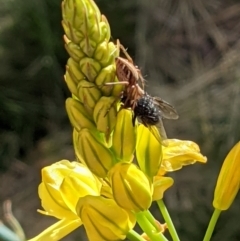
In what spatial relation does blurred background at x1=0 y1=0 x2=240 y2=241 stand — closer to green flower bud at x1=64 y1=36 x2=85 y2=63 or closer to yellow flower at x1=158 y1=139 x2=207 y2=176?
yellow flower at x1=158 y1=139 x2=207 y2=176

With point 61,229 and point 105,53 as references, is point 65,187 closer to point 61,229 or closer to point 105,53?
point 61,229

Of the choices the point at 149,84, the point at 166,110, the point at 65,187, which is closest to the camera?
the point at 65,187

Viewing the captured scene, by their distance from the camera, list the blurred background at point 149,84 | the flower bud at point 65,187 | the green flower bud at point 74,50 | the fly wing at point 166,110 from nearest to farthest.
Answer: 1. the green flower bud at point 74,50
2. the flower bud at point 65,187
3. the fly wing at point 166,110
4. the blurred background at point 149,84

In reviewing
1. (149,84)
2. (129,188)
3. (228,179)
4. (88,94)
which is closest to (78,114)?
(88,94)

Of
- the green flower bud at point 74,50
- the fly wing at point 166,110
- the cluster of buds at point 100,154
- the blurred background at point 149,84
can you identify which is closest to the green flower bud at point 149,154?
the cluster of buds at point 100,154

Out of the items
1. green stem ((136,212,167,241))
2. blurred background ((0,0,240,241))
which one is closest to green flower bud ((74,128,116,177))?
green stem ((136,212,167,241))

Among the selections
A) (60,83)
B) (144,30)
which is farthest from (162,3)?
(60,83)

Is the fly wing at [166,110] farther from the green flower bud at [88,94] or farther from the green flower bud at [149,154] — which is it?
the green flower bud at [88,94]
